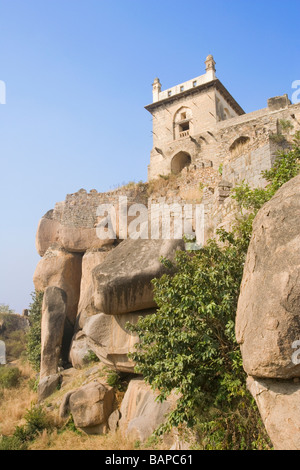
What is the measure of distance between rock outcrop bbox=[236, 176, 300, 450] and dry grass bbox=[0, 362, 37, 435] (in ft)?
31.4

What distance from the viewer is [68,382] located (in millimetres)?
12148

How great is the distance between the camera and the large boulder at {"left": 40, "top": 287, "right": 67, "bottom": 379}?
43.4 feet

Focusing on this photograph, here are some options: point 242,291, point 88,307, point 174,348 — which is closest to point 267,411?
point 242,291

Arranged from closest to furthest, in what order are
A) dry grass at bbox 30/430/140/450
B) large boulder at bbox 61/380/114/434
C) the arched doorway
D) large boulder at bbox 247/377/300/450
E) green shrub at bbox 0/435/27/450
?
large boulder at bbox 247/377/300/450 < dry grass at bbox 30/430/140/450 < green shrub at bbox 0/435/27/450 < large boulder at bbox 61/380/114/434 < the arched doorway

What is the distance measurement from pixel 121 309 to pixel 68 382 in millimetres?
4835

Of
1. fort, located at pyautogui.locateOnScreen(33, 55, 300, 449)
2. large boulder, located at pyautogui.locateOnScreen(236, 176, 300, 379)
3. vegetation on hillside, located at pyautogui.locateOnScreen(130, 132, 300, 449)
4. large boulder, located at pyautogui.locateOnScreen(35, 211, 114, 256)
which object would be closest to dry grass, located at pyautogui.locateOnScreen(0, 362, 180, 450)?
fort, located at pyautogui.locateOnScreen(33, 55, 300, 449)

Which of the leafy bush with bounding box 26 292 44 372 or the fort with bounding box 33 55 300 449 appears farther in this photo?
the leafy bush with bounding box 26 292 44 372

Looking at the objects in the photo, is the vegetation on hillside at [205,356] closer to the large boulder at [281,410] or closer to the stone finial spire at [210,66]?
the large boulder at [281,410]

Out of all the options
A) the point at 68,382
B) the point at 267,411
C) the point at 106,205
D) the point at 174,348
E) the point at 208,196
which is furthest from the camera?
the point at 106,205

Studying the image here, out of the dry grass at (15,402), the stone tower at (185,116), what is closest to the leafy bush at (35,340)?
the dry grass at (15,402)

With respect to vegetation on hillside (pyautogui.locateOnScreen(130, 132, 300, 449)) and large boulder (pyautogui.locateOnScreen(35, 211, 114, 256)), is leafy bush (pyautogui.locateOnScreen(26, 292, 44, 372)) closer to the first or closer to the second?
large boulder (pyautogui.locateOnScreen(35, 211, 114, 256))

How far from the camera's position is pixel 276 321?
11.7 ft

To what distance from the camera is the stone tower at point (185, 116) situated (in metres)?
25.8

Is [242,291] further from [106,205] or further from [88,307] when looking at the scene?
[106,205]
